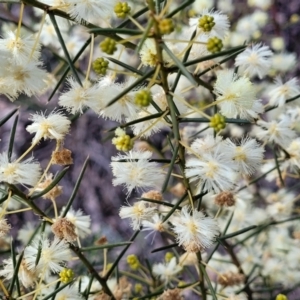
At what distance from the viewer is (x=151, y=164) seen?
64cm

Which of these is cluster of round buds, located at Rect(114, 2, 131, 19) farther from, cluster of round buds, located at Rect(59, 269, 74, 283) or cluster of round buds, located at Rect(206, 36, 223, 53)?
cluster of round buds, located at Rect(59, 269, 74, 283)

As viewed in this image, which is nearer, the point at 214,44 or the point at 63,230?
the point at 214,44

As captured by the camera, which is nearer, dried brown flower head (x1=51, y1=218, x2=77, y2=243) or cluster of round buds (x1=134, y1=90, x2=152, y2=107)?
cluster of round buds (x1=134, y1=90, x2=152, y2=107)

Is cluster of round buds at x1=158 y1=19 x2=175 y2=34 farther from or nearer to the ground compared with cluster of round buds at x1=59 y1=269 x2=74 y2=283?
farther from the ground

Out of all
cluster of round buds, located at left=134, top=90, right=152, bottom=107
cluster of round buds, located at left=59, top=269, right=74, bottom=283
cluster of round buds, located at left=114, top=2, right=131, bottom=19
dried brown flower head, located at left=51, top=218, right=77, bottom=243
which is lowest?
cluster of round buds, located at left=59, top=269, right=74, bottom=283

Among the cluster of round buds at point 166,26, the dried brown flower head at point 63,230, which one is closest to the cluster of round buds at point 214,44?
the cluster of round buds at point 166,26

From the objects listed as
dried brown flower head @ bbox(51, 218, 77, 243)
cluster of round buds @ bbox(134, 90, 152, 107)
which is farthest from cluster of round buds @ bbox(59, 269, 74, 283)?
cluster of round buds @ bbox(134, 90, 152, 107)

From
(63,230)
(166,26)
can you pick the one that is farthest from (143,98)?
(63,230)

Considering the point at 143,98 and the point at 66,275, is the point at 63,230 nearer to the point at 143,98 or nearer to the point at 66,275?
the point at 66,275

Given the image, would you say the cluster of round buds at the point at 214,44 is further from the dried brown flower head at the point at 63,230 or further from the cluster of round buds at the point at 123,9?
the dried brown flower head at the point at 63,230

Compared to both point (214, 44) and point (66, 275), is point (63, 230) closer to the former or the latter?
point (66, 275)

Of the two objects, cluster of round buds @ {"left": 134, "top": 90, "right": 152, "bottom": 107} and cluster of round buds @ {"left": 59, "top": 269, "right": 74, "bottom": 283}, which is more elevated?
cluster of round buds @ {"left": 134, "top": 90, "right": 152, "bottom": 107}

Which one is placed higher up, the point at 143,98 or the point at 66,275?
the point at 143,98

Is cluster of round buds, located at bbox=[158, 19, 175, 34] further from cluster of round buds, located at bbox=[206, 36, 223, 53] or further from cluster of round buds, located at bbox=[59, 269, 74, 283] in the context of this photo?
cluster of round buds, located at bbox=[59, 269, 74, 283]
